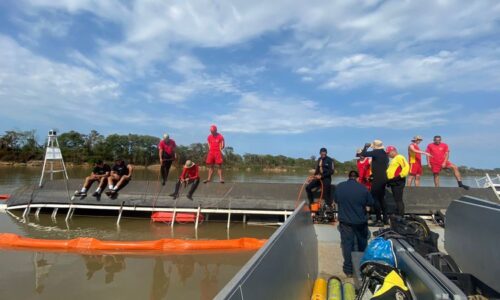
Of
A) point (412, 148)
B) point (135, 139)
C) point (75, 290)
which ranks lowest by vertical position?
point (75, 290)

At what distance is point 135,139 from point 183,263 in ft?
259

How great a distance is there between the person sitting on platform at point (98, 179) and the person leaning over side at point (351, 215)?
8421 millimetres

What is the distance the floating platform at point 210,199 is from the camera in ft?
32.5

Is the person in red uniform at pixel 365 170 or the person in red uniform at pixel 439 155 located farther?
the person in red uniform at pixel 439 155

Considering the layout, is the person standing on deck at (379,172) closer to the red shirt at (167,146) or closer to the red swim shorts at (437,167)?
the red swim shorts at (437,167)

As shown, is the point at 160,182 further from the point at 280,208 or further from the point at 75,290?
the point at 75,290

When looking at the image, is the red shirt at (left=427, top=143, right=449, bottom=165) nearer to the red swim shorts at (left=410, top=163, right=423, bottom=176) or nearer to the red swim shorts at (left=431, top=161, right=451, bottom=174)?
the red swim shorts at (left=431, top=161, right=451, bottom=174)

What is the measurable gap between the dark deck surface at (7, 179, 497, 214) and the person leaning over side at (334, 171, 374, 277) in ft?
14.1

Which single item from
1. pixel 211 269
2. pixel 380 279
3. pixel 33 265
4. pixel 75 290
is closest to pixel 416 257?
pixel 380 279

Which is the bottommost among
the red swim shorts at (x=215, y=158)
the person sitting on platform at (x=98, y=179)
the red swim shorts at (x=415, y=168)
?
the person sitting on platform at (x=98, y=179)

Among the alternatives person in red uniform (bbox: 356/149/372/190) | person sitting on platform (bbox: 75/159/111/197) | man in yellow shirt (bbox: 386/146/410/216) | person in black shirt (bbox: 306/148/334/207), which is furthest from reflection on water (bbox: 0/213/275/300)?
person in red uniform (bbox: 356/149/372/190)

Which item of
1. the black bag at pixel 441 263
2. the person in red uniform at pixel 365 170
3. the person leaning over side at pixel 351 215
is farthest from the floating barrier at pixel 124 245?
the black bag at pixel 441 263

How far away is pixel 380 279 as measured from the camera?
3404 millimetres

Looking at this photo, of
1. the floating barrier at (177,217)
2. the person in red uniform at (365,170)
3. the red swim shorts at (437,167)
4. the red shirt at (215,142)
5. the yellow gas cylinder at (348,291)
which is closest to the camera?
the yellow gas cylinder at (348,291)
